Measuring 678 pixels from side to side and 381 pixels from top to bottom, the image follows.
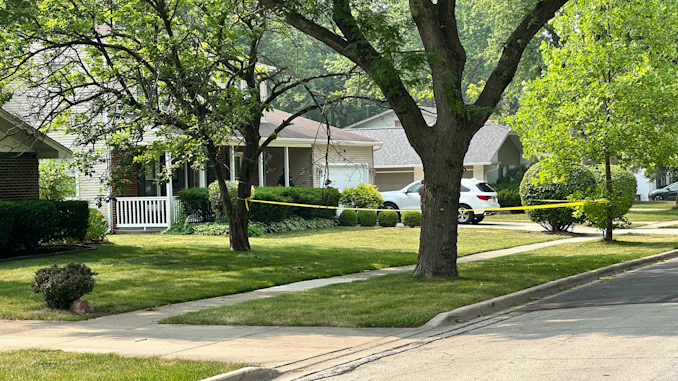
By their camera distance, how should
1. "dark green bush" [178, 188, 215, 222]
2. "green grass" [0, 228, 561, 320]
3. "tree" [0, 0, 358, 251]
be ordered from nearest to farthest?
1. "green grass" [0, 228, 561, 320]
2. "tree" [0, 0, 358, 251]
3. "dark green bush" [178, 188, 215, 222]

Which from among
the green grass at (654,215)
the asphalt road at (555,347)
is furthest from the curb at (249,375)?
the green grass at (654,215)

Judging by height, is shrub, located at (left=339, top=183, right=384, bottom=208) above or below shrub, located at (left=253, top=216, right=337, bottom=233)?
above

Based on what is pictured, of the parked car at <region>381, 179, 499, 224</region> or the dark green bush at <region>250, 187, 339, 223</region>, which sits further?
the parked car at <region>381, 179, 499, 224</region>

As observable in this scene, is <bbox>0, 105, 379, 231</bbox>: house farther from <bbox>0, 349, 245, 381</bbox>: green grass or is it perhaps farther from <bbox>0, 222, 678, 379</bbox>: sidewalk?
<bbox>0, 349, 245, 381</bbox>: green grass

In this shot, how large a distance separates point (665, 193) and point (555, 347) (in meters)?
47.7

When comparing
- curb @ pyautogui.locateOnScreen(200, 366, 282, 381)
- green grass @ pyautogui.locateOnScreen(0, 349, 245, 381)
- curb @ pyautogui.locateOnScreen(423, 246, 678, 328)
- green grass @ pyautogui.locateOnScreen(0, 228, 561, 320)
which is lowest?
curb @ pyautogui.locateOnScreen(200, 366, 282, 381)

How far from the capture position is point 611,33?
20.6m

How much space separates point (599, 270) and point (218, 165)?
9233 mm

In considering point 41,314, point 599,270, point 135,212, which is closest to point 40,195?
point 135,212

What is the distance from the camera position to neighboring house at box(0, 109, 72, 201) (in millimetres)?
20328

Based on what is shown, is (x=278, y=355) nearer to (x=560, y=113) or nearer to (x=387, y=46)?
(x=387, y=46)

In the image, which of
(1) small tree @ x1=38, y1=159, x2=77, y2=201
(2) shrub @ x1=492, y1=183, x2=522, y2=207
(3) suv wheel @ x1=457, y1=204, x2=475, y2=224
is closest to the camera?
(1) small tree @ x1=38, y1=159, x2=77, y2=201

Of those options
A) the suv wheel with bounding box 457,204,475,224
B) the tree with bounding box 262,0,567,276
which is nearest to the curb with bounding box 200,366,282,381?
the tree with bounding box 262,0,567,276

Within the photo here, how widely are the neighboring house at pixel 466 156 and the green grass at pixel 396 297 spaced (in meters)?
23.2
